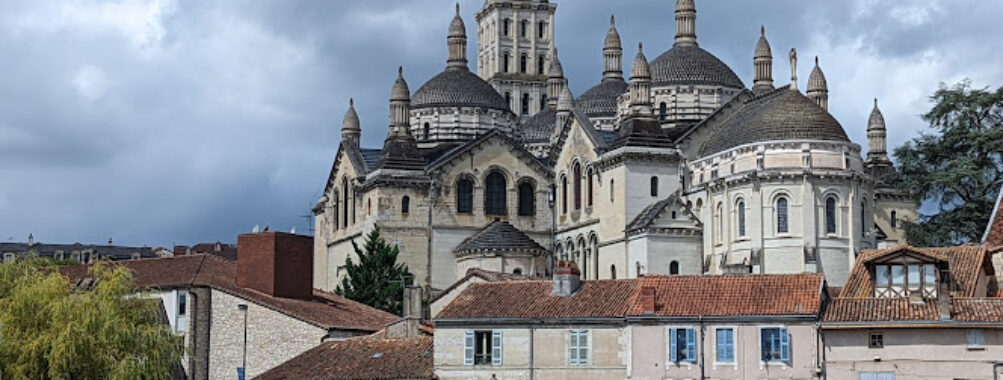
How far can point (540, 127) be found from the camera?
360ft

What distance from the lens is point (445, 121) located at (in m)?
110

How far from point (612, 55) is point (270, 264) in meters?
53.0

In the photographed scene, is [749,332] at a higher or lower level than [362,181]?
lower

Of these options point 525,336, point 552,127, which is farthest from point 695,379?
point 552,127

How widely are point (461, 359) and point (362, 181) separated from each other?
46167 mm

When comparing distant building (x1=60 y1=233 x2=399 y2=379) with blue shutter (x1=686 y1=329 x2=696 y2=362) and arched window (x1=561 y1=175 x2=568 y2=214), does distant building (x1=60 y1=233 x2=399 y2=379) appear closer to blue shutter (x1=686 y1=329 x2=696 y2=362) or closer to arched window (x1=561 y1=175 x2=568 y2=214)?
blue shutter (x1=686 y1=329 x2=696 y2=362)

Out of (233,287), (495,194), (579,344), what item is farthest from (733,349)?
Answer: (495,194)

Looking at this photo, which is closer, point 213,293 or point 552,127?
point 213,293

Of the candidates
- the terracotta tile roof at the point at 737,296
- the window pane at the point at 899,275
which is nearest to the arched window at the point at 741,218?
the window pane at the point at 899,275

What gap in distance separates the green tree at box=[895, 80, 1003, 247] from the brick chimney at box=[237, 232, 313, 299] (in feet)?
91.7

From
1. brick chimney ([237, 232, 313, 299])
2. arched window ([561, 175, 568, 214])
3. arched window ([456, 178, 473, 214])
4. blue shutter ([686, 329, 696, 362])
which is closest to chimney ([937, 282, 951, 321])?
blue shutter ([686, 329, 696, 362])

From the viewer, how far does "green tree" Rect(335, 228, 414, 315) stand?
80625mm

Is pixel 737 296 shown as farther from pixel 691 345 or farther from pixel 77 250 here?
pixel 77 250

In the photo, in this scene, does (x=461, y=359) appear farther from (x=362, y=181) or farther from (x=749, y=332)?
(x=362, y=181)
